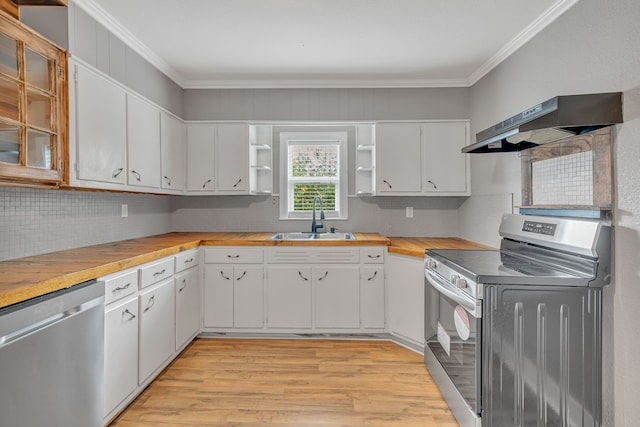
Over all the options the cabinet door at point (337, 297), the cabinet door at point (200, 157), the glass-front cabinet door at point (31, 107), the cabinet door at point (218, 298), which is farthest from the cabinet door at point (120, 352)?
the cabinet door at point (200, 157)

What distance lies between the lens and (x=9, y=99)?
5.21 feet

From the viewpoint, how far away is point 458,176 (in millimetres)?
3299

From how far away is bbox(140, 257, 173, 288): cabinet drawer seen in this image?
2162mm

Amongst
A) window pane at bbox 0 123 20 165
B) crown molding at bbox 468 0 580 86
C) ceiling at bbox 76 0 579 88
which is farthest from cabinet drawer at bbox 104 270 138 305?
crown molding at bbox 468 0 580 86

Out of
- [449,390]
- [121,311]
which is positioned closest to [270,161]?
[121,311]

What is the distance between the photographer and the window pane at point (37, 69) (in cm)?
171

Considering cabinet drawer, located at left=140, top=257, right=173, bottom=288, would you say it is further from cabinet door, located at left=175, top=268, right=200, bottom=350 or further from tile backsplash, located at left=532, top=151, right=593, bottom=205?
tile backsplash, located at left=532, top=151, right=593, bottom=205

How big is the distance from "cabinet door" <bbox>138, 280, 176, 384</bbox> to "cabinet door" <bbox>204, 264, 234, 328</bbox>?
1.59 feet

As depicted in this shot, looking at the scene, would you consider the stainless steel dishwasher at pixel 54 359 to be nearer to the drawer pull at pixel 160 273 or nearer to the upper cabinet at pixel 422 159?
the drawer pull at pixel 160 273

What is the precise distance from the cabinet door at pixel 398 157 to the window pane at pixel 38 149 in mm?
2470

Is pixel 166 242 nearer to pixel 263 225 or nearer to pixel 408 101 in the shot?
pixel 263 225

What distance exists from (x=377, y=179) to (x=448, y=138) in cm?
77

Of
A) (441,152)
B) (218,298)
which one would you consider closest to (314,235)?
(218,298)

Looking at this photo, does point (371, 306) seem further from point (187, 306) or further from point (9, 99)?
point (9, 99)
